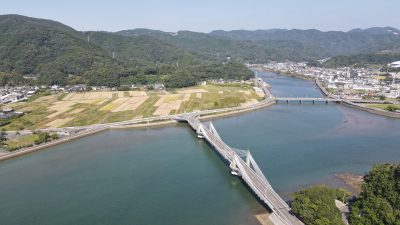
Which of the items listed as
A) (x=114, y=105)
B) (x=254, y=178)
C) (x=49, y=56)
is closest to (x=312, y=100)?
(x=114, y=105)

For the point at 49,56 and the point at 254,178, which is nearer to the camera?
the point at 254,178

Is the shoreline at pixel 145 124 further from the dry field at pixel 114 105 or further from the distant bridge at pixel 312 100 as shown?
the distant bridge at pixel 312 100

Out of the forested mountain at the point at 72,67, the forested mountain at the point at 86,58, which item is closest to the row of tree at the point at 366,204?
the forested mountain at the point at 72,67

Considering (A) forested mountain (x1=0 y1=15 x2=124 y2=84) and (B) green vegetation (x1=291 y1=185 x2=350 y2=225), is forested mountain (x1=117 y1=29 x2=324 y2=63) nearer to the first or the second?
(A) forested mountain (x1=0 y1=15 x2=124 y2=84)

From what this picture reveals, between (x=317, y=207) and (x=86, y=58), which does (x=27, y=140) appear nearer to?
(x=317, y=207)

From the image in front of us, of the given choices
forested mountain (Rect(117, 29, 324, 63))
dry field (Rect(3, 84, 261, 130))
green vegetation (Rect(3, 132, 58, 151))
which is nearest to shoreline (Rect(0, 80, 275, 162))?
green vegetation (Rect(3, 132, 58, 151))

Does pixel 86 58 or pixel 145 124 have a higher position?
pixel 86 58

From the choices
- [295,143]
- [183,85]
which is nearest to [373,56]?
[183,85]
